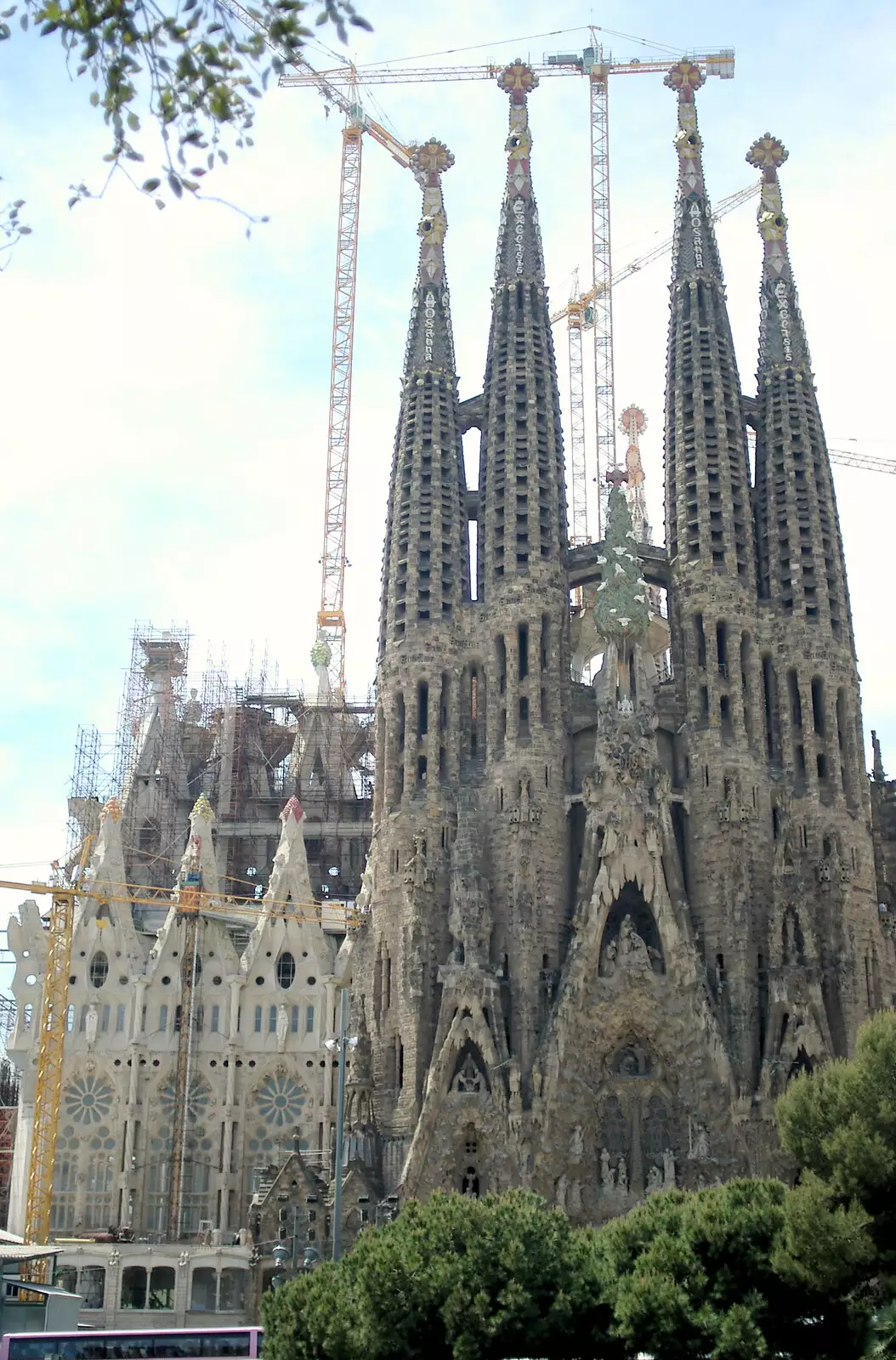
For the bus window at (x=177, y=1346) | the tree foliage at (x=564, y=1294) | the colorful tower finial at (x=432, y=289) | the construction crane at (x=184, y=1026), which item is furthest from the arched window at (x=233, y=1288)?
the colorful tower finial at (x=432, y=289)

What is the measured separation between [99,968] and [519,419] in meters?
26.3

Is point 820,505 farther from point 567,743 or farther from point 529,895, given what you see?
point 529,895

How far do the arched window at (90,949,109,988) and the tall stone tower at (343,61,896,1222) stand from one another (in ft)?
32.3

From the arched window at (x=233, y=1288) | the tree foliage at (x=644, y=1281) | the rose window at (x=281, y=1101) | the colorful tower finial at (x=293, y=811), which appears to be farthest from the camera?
the colorful tower finial at (x=293, y=811)

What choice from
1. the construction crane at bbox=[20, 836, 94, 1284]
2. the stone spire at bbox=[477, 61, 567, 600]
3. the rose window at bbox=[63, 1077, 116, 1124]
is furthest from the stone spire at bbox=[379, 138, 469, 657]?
the rose window at bbox=[63, 1077, 116, 1124]

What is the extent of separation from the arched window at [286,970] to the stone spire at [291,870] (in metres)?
1.93

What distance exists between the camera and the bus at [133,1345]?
30.1 metres

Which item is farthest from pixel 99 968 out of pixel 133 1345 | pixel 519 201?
pixel 519 201

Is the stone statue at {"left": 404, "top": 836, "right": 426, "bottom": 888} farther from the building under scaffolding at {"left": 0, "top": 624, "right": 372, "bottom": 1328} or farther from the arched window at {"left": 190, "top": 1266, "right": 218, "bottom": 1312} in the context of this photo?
the arched window at {"left": 190, "top": 1266, "right": 218, "bottom": 1312}

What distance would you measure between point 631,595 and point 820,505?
8216mm

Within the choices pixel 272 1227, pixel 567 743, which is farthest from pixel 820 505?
pixel 272 1227

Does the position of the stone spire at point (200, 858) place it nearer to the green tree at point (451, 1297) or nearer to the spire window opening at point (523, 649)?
the spire window opening at point (523, 649)

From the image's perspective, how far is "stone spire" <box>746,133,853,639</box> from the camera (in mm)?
59938

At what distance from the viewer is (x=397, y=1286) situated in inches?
1131
